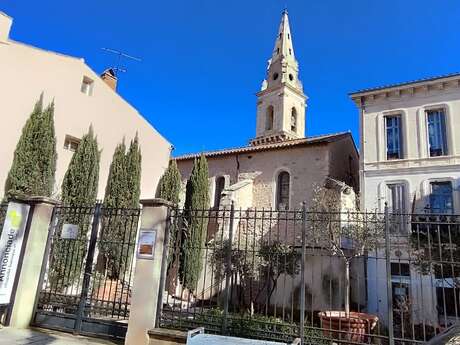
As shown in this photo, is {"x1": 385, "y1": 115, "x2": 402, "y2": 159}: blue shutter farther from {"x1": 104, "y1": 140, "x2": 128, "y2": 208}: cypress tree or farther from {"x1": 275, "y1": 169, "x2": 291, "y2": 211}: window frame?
{"x1": 104, "y1": 140, "x2": 128, "y2": 208}: cypress tree

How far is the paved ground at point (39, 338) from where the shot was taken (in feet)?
20.9

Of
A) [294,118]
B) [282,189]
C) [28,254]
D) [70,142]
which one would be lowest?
[28,254]

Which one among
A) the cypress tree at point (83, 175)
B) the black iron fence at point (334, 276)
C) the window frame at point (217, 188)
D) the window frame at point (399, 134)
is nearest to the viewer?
the black iron fence at point (334, 276)

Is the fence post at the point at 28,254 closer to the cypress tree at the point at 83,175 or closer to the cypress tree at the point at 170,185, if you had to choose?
the cypress tree at the point at 83,175

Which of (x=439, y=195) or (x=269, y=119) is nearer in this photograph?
(x=439, y=195)

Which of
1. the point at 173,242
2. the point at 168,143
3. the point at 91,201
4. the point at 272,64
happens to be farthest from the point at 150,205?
the point at 272,64

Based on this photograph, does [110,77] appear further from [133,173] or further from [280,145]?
[280,145]

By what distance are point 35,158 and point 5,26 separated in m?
4.89

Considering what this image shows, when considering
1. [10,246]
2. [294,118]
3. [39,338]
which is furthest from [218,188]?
[39,338]

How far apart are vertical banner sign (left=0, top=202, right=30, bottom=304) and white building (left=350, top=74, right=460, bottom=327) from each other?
13543mm

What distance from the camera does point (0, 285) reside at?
279 inches

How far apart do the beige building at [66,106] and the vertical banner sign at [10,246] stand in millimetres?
5618

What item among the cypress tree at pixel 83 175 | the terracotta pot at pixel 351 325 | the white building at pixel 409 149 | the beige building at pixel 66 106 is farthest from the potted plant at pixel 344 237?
the beige building at pixel 66 106

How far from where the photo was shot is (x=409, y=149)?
1752cm
